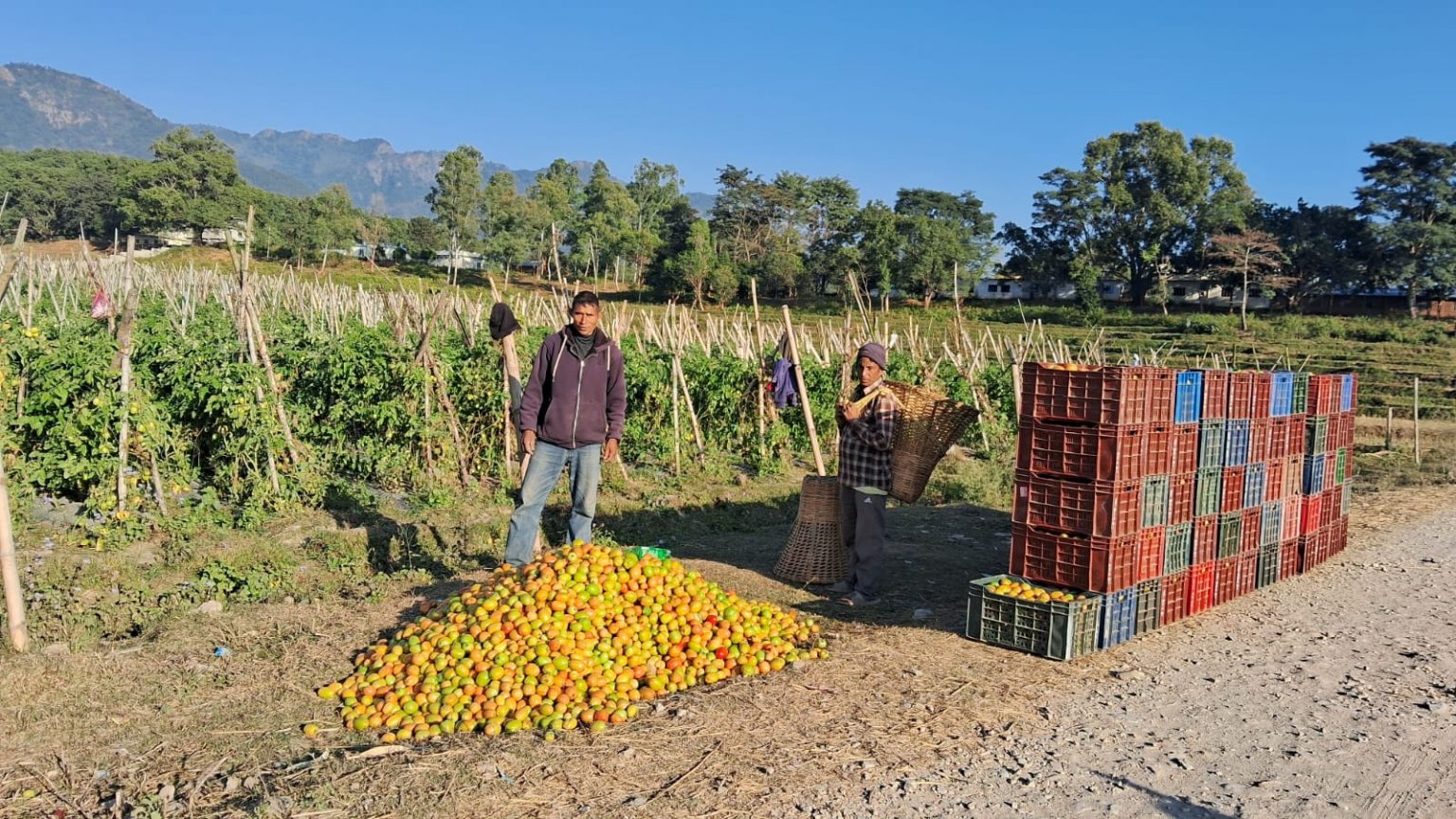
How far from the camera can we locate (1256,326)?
1561 inches

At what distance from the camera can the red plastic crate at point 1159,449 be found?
18.1ft

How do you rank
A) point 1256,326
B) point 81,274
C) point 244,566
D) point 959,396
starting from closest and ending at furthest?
1. point 244,566
2. point 959,396
3. point 81,274
4. point 1256,326

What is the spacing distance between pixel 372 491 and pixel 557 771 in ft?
18.1

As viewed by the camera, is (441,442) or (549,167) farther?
(549,167)

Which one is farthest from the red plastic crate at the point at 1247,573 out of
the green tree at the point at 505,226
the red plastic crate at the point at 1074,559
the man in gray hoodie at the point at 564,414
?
the green tree at the point at 505,226

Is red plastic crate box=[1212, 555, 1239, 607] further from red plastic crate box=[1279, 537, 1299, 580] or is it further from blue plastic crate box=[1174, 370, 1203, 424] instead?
blue plastic crate box=[1174, 370, 1203, 424]

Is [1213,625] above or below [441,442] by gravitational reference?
below

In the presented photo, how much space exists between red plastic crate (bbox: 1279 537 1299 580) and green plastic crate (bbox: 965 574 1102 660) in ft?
8.96

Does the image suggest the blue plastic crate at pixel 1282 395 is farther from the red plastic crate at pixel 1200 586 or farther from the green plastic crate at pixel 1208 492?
the red plastic crate at pixel 1200 586

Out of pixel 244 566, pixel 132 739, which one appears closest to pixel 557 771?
pixel 132 739

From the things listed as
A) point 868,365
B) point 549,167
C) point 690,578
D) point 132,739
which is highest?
point 549,167

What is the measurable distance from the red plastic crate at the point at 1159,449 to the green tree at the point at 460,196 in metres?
51.8

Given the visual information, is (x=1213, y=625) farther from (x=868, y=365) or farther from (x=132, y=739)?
(x=132, y=739)

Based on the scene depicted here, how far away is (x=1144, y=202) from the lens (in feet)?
171
